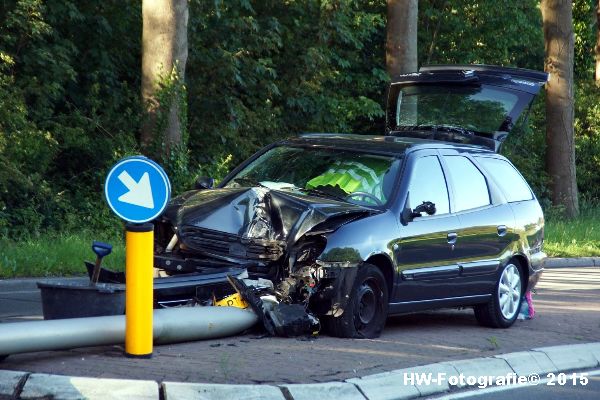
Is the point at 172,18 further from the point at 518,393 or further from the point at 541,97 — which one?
the point at 541,97

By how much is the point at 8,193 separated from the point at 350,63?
36.2 feet

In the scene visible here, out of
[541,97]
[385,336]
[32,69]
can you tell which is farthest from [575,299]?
[541,97]

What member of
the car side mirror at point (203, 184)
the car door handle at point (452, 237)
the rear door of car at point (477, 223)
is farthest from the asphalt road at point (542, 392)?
the car side mirror at point (203, 184)

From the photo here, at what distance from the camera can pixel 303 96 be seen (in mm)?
25688

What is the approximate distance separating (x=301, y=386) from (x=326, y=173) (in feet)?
11.6

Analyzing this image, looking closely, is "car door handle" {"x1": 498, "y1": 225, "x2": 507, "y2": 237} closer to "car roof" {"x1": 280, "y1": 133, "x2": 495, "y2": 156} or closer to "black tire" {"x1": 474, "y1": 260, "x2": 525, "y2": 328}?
"black tire" {"x1": 474, "y1": 260, "x2": 525, "y2": 328}

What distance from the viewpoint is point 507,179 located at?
12.0 metres

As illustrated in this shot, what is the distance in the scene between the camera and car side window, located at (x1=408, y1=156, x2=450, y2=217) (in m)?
10.3

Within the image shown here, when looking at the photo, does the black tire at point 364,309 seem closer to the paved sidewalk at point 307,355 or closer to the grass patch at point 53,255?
the paved sidewalk at point 307,355

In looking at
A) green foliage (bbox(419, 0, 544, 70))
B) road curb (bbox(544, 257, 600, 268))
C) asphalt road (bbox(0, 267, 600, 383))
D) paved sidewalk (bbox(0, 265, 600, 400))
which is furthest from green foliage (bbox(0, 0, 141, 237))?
green foliage (bbox(419, 0, 544, 70))

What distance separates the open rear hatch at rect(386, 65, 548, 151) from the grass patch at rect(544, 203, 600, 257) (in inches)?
326

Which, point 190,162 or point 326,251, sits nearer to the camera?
point 326,251

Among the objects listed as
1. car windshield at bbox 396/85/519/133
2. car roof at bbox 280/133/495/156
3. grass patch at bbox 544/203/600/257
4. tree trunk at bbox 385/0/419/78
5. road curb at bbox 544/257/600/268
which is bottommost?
road curb at bbox 544/257/600/268

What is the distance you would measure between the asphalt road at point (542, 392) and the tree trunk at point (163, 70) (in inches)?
461
